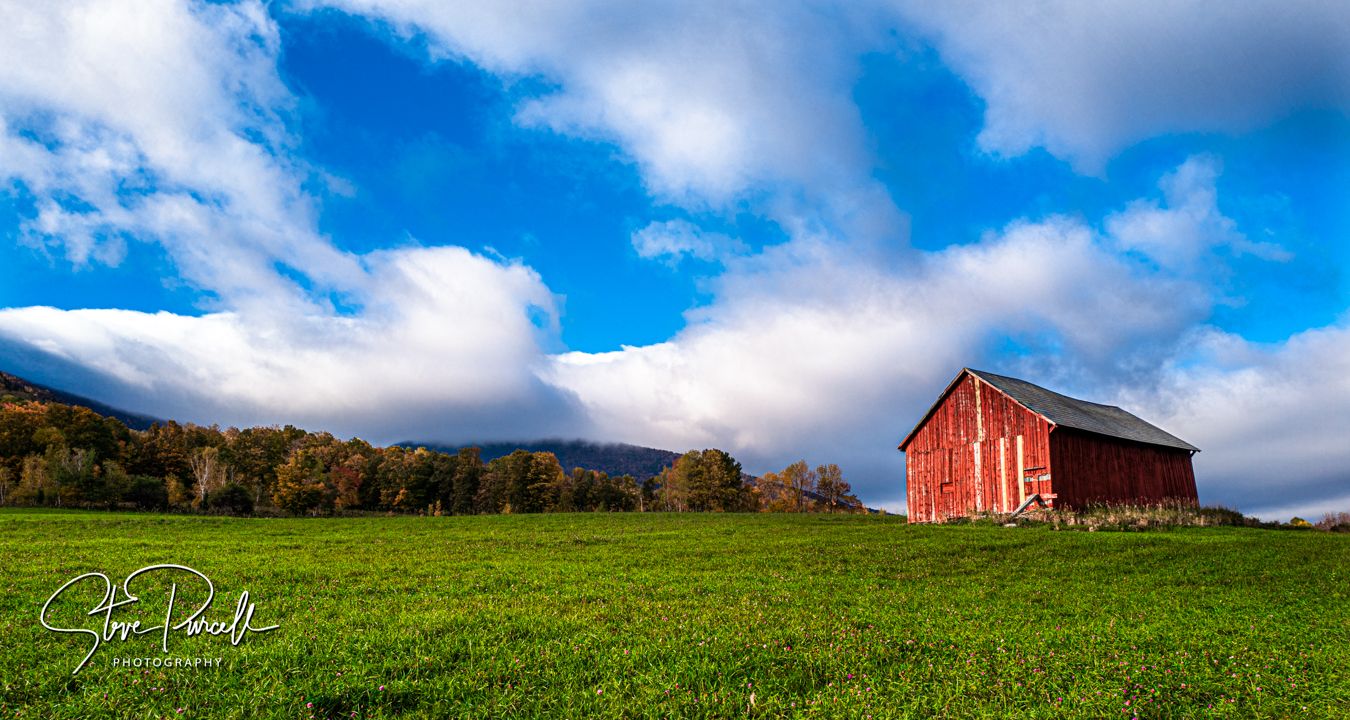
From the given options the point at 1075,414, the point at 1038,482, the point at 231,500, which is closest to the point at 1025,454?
the point at 1038,482

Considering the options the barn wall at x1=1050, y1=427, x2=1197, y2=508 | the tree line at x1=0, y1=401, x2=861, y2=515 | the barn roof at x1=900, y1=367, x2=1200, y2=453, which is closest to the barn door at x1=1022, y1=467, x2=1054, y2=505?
the barn wall at x1=1050, y1=427, x2=1197, y2=508

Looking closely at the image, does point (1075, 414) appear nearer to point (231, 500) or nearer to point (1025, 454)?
point (1025, 454)

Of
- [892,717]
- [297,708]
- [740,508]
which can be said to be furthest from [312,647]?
[740,508]

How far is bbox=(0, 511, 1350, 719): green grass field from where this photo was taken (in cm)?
762

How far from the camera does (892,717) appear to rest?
742 cm

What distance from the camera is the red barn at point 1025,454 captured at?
40375mm

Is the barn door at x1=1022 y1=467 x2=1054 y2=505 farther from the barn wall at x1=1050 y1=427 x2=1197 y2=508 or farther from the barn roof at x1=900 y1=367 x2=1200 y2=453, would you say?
the barn roof at x1=900 y1=367 x2=1200 y2=453

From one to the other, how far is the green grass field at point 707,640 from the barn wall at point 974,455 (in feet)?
63.2

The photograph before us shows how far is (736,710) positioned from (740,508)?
302ft

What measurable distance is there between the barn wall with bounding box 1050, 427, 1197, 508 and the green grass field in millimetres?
18614

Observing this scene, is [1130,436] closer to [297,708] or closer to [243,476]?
[297,708]

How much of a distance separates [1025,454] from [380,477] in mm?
90085

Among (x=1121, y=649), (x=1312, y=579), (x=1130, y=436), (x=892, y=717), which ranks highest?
(x=1130, y=436)

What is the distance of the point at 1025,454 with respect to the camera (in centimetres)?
4106
